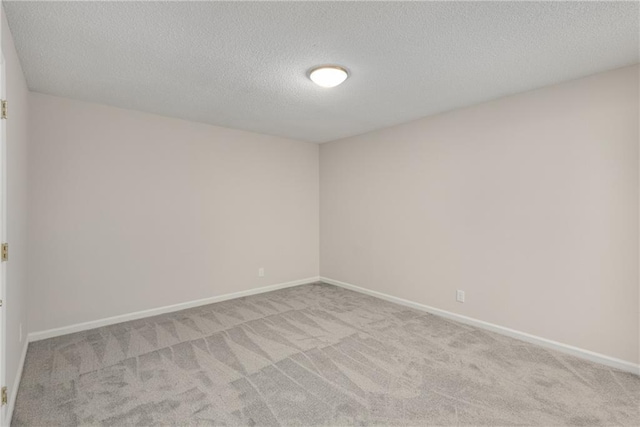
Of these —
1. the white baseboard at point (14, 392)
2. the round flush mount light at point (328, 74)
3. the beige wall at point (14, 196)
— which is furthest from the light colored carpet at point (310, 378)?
the round flush mount light at point (328, 74)

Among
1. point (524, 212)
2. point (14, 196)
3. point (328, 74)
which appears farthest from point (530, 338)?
point (14, 196)

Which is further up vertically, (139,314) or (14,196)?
(14,196)

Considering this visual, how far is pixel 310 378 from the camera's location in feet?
7.97

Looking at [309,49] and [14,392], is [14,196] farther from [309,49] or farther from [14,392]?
[309,49]

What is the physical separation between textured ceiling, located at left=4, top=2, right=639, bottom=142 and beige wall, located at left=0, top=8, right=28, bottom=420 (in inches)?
8.0

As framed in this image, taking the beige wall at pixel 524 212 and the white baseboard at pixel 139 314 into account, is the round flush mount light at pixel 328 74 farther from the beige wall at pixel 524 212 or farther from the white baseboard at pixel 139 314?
the white baseboard at pixel 139 314

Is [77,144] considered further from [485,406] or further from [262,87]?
[485,406]

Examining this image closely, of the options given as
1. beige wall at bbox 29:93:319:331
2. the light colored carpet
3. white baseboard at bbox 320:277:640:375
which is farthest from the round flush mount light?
white baseboard at bbox 320:277:640:375

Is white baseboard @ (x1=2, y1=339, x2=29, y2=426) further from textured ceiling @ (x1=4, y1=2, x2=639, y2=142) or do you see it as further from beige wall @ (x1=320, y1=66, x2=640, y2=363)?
beige wall @ (x1=320, y1=66, x2=640, y2=363)

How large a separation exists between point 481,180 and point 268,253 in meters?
3.16

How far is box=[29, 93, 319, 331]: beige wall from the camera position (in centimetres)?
320

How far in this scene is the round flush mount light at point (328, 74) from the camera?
254 centimetres

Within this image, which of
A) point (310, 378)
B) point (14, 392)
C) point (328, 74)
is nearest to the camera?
point (14, 392)

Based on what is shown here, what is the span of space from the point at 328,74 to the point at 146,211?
8.96 ft
